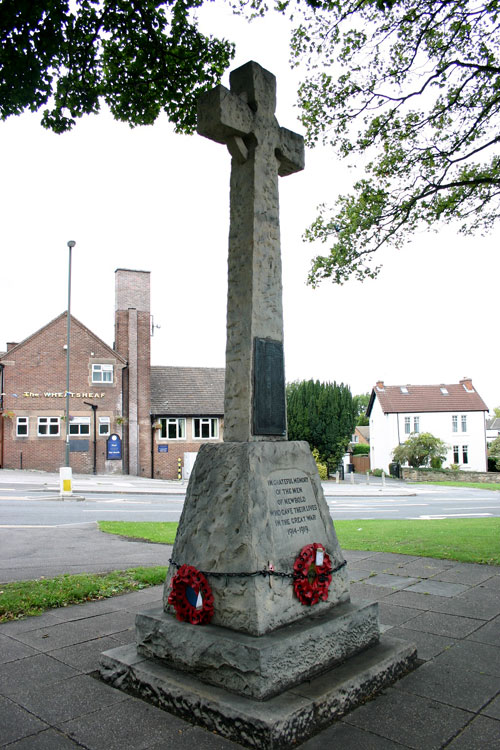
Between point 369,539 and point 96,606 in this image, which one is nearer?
point 96,606

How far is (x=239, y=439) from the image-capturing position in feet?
14.2

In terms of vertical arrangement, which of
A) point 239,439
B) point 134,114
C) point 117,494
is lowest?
point 117,494

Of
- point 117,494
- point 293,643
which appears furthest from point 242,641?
point 117,494

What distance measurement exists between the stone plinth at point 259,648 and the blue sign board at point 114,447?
109 feet

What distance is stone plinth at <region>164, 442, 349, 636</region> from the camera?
3746 millimetres

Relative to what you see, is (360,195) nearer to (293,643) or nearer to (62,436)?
(293,643)

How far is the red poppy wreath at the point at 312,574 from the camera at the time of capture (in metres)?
3.96

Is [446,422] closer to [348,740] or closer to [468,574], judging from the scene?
[468,574]

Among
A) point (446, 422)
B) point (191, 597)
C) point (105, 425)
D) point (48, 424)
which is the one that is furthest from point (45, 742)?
point (446, 422)

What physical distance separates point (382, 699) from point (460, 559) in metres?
4.84

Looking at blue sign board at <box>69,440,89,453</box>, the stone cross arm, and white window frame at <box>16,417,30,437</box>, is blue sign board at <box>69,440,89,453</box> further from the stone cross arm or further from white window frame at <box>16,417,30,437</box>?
the stone cross arm

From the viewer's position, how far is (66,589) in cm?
621

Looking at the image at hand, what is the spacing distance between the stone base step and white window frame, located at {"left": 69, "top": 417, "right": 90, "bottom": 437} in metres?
34.0

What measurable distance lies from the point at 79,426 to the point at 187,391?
8.30 meters
